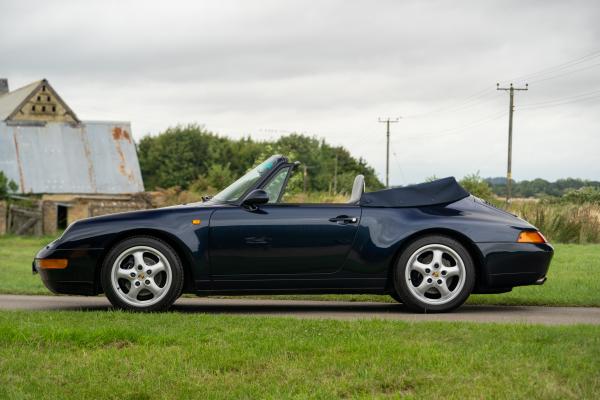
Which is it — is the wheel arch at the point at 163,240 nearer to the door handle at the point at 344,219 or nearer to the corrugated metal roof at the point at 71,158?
the door handle at the point at 344,219

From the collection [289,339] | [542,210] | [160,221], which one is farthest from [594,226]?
→ [289,339]

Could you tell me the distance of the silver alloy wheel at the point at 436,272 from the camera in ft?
27.1

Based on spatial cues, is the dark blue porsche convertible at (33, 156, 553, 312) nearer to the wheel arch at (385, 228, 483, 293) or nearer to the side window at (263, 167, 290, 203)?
the wheel arch at (385, 228, 483, 293)

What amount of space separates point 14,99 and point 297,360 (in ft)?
166

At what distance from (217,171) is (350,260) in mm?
72547

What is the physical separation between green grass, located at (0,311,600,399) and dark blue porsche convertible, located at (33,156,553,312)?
1.33 m

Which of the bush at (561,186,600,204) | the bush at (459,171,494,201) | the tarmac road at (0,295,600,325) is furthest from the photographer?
the bush at (459,171,494,201)

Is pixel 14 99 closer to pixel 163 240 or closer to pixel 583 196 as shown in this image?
pixel 583 196

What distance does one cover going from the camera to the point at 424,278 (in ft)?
27.2

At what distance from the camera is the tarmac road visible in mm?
7930

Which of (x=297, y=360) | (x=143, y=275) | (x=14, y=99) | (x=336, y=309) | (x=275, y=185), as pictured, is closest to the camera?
(x=297, y=360)

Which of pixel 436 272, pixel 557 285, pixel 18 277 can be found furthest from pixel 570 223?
pixel 436 272

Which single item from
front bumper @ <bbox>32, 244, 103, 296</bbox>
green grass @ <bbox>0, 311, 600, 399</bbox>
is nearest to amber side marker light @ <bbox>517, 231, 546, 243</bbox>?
green grass @ <bbox>0, 311, 600, 399</bbox>

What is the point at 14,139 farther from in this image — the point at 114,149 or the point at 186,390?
the point at 186,390
